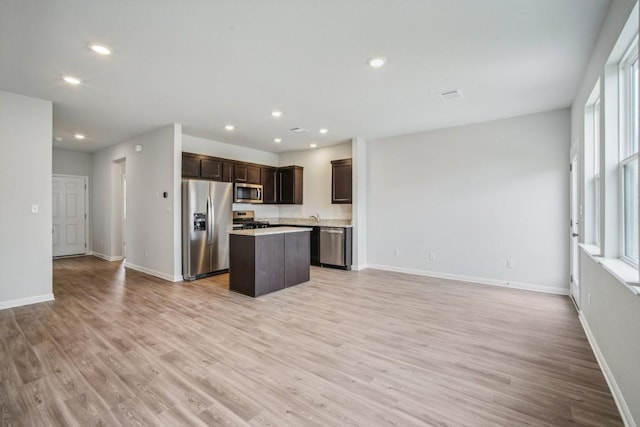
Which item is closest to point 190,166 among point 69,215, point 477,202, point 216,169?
point 216,169

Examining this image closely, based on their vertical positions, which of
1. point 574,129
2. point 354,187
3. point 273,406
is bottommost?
point 273,406

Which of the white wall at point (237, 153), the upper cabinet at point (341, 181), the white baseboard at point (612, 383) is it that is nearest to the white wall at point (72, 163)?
the white wall at point (237, 153)

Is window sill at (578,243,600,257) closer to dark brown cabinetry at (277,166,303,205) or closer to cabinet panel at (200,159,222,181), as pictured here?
dark brown cabinetry at (277,166,303,205)

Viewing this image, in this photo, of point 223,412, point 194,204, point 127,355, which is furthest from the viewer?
point 194,204

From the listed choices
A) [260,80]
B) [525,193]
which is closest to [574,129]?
[525,193]

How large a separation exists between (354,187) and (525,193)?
2.88 meters

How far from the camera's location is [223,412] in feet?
5.98

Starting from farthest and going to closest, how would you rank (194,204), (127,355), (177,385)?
(194,204)
(127,355)
(177,385)

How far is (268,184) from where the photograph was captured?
721 cm

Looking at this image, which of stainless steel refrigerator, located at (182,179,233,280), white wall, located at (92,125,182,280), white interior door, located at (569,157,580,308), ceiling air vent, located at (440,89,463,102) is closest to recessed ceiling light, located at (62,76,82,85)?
white wall, located at (92,125,182,280)

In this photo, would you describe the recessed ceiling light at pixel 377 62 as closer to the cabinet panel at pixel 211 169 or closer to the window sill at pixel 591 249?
the window sill at pixel 591 249

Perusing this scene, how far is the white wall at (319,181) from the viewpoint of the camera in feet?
22.3

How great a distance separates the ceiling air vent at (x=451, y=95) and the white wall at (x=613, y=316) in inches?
47.1

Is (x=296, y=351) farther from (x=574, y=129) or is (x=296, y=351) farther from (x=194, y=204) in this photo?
(x=574, y=129)
